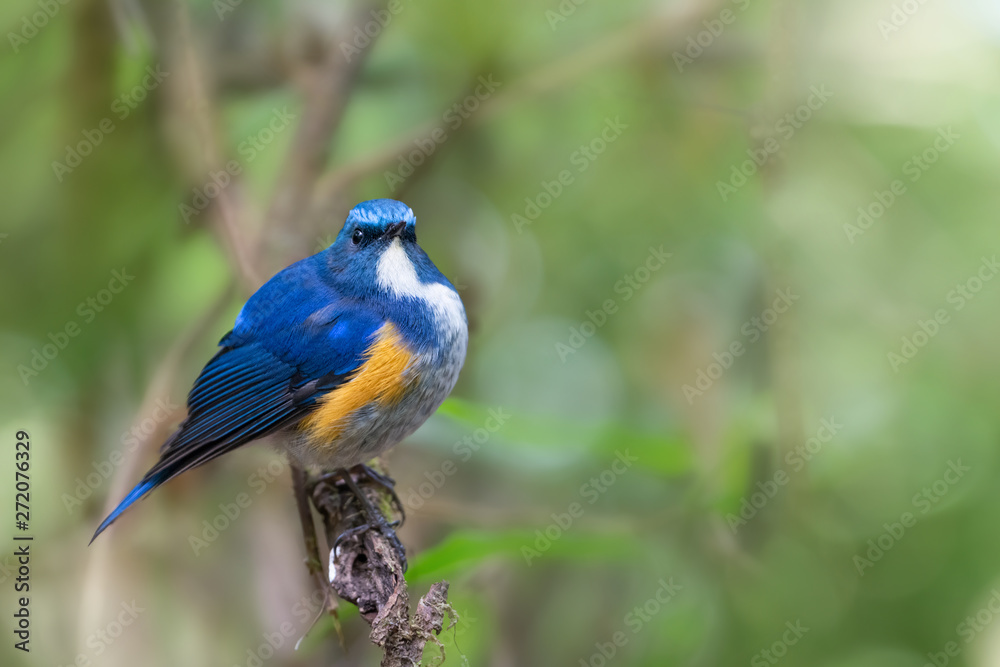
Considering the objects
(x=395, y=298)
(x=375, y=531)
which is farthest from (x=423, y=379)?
(x=375, y=531)

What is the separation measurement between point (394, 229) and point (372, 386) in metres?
0.54

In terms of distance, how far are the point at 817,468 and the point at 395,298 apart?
2.64 m

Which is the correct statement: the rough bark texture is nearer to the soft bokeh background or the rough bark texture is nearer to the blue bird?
the blue bird

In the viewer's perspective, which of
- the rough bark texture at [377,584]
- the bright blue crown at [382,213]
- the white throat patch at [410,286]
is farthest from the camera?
the white throat patch at [410,286]

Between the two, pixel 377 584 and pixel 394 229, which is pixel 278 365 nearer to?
pixel 394 229

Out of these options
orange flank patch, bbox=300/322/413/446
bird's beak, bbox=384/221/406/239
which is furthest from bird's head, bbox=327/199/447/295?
orange flank patch, bbox=300/322/413/446

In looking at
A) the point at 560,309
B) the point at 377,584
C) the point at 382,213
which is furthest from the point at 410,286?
the point at 560,309

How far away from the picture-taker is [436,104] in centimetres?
446

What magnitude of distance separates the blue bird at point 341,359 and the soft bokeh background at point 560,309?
0.52 m

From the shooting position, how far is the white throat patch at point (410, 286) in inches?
118

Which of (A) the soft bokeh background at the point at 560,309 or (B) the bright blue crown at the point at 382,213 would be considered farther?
(A) the soft bokeh background at the point at 560,309

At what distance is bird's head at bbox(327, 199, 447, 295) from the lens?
9.55 ft

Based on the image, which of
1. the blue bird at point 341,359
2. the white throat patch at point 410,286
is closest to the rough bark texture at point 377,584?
the blue bird at point 341,359

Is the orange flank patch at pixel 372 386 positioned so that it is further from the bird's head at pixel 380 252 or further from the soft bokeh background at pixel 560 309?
the soft bokeh background at pixel 560 309
